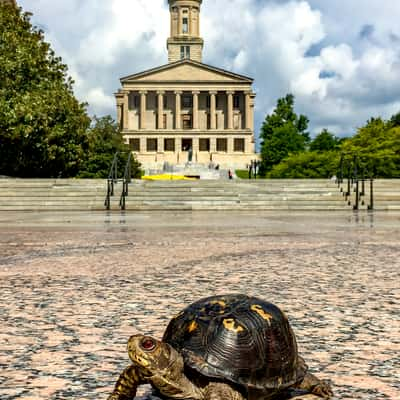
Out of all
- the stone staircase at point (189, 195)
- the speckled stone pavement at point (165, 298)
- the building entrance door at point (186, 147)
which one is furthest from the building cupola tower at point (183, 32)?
the speckled stone pavement at point (165, 298)

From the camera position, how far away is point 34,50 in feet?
106

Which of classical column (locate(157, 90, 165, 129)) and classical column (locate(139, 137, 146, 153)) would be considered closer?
classical column (locate(139, 137, 146, 153))

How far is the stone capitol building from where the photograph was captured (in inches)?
4058

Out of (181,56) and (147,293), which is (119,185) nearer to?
(147,293)

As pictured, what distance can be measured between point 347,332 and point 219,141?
340 ft

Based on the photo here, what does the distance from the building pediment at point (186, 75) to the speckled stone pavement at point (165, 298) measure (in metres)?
96.4

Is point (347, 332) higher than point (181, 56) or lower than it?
lower

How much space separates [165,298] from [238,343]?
2233 mm

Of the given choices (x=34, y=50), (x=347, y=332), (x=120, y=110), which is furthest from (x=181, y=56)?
(x=347, y=332)

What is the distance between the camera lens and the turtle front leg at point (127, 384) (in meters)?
2.25

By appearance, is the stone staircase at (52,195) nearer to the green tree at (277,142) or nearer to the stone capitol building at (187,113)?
the green tree at (277,142)

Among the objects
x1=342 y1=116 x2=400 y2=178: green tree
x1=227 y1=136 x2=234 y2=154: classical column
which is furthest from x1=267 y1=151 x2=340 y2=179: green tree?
x1=227 y1=136 x2=234 y2=154: classical column

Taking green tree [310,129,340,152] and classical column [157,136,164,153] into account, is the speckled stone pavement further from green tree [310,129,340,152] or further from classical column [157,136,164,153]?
classical column [157,136,164,153]

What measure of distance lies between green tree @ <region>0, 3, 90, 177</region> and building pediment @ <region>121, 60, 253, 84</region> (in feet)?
229
